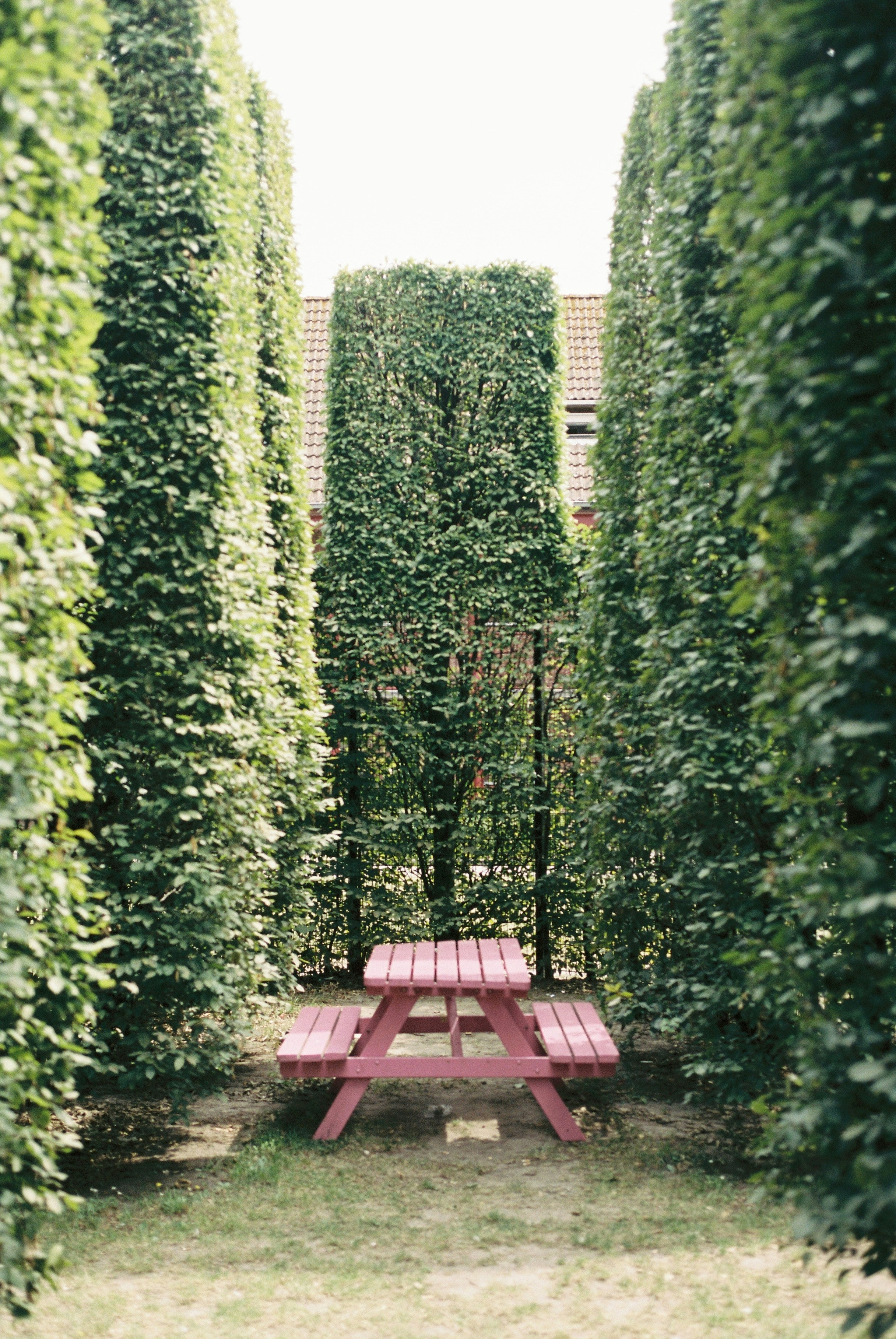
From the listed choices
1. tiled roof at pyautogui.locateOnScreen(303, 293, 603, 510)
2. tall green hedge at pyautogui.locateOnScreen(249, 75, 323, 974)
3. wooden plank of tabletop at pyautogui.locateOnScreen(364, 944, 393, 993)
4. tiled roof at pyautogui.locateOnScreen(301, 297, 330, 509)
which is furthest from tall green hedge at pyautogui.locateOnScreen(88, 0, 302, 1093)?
tiled roof at pyautogui.locateOnScreen(301, 297, 330, 509)

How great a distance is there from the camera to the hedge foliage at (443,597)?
8516mm

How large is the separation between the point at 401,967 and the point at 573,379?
12563 millimetres

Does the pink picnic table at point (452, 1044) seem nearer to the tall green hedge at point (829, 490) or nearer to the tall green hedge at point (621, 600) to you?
the tall green hedge at point (621, 600)

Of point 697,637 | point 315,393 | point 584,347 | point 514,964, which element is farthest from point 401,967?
point 584,347

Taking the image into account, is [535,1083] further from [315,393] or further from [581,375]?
[581,375]

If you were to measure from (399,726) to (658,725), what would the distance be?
3.56 m

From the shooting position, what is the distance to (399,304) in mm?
8859

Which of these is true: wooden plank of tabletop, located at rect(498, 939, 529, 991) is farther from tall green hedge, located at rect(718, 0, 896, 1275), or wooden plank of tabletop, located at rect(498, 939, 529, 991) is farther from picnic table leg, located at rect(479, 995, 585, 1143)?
tall green hedge, located at rect(718, 0, 896, 1275)

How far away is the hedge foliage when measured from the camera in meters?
8.52

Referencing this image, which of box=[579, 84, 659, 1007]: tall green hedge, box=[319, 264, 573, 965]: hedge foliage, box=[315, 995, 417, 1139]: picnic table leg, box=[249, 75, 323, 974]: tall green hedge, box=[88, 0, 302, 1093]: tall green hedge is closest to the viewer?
box=[88, 0, 302, 1093]: tall green hedge

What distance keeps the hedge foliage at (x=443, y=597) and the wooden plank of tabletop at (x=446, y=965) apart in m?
2.37

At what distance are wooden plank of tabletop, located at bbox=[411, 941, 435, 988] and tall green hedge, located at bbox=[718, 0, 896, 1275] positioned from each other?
2521mm

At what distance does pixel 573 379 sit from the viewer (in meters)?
16.2

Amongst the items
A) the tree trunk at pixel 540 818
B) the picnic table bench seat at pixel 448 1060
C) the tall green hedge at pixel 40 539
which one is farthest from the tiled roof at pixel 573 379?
the tall green hedge at pixel 40 539
